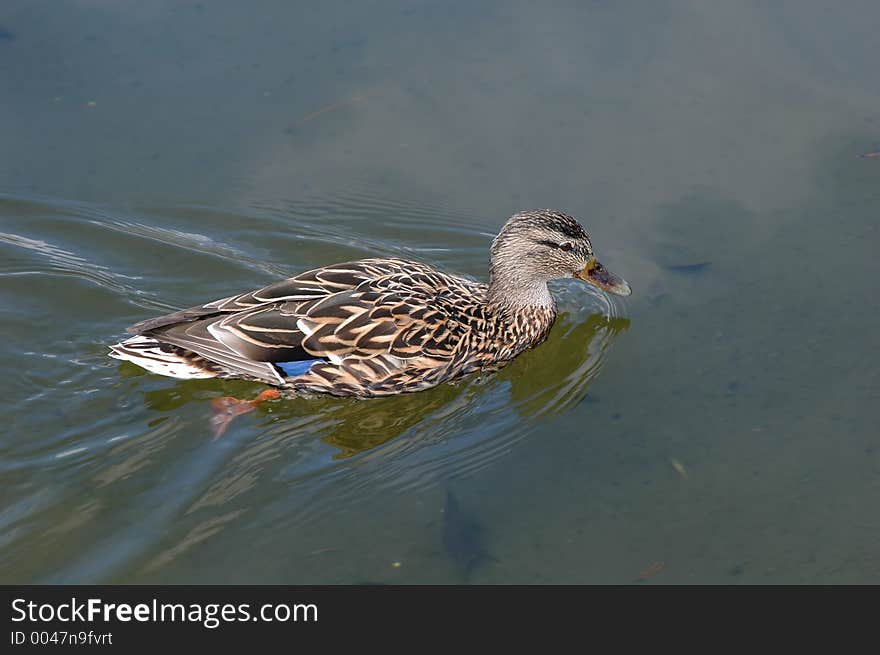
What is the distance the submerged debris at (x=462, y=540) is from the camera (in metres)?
6.73

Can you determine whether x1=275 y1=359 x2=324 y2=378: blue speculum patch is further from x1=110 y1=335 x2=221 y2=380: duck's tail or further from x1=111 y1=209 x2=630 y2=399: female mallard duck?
x1=110 y1=335 x2=221 y2=380: duck's tail

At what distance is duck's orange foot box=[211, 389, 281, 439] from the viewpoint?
7.88 metres

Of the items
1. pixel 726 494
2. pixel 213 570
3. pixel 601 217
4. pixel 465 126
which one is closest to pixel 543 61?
pixel 465 126

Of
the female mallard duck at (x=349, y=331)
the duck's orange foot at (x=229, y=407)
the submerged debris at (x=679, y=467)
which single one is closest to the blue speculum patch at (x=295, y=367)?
the female mallard duck at (x=349, y=331)

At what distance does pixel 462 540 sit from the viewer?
689 centimetres

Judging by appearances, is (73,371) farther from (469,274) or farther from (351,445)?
(469,274)

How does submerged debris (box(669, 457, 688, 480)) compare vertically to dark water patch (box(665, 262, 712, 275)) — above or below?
below

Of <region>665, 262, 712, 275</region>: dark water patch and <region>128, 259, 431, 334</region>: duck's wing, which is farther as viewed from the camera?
<region>665, 262, 712, 275</region>: dark water patch

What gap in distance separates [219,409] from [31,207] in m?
2.93

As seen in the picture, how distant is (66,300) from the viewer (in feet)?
29.1

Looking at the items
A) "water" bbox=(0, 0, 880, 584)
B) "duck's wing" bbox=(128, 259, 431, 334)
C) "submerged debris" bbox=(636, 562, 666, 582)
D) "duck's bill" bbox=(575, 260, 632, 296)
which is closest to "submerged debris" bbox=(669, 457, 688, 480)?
"water" bbox=(0, 0, 880, 584)

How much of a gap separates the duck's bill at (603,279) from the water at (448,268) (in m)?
0.32

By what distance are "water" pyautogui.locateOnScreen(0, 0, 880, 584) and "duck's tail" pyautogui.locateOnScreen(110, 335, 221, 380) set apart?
8.8 inches

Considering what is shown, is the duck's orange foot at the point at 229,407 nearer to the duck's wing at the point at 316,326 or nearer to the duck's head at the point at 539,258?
the duck's wing at the point at 316,326
